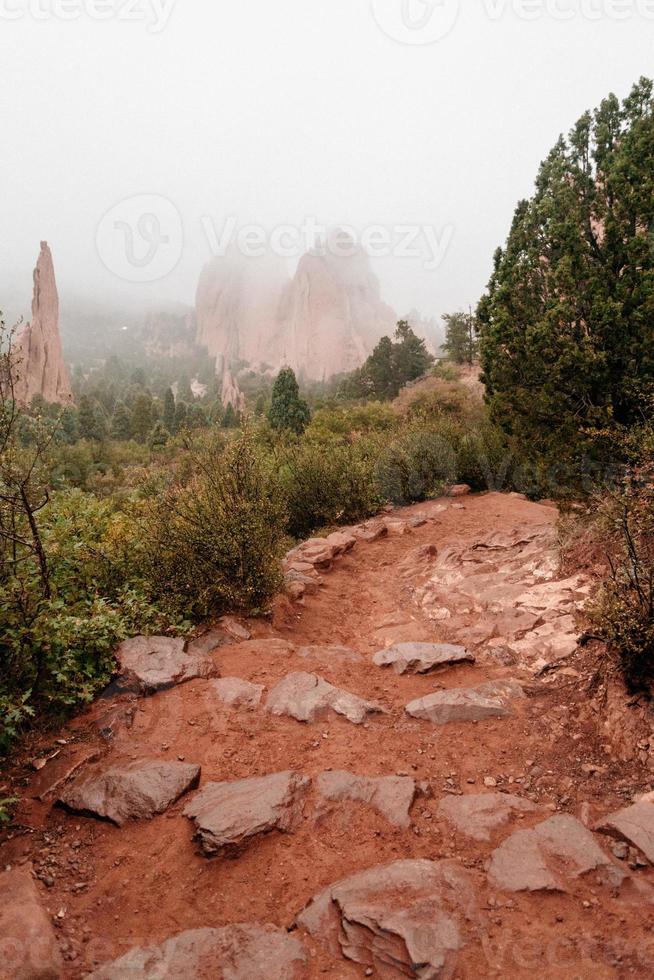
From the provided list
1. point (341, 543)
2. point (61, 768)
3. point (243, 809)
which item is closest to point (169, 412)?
point (341, 543)

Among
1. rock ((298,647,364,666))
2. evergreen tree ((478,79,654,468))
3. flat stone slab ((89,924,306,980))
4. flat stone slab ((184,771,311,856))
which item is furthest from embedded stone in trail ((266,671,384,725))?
evergreen tree ((478,79,654,468))

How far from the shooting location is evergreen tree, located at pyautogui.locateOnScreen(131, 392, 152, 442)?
2308 inches

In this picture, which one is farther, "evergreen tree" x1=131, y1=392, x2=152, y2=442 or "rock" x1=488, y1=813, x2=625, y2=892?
"evergreen tree" x1=131, y1=392, x2=152, y2=442

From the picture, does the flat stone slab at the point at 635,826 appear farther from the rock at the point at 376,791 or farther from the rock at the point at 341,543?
the rock at the point at 341,543

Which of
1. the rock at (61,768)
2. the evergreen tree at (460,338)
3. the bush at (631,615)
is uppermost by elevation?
the evergreen tree at (460,338)

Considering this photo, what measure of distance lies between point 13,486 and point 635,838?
15.5ft

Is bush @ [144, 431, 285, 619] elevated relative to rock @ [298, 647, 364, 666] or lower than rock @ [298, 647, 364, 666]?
elevated

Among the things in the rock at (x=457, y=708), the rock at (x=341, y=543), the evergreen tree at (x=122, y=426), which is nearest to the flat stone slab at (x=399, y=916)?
the rock at (x=457, y=708)

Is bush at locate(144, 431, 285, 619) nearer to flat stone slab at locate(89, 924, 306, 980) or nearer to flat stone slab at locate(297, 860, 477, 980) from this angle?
flat stone slab at locate(89, 924, 306, 980)

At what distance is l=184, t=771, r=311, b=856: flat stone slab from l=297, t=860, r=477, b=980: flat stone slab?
0.54m

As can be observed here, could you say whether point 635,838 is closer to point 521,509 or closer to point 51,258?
point 521,509

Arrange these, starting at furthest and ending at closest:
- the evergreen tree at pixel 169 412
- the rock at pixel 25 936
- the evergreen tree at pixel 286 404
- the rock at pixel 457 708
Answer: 1. the evergreen tree at pixel 169 412
2. the evergreen tree at pixel 286 404
3. the rock at pixel 457 708
4. the rock at pixel 25 936

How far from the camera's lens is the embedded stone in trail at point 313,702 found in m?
4.19

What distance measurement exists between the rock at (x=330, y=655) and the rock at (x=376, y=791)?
1.82 meters
